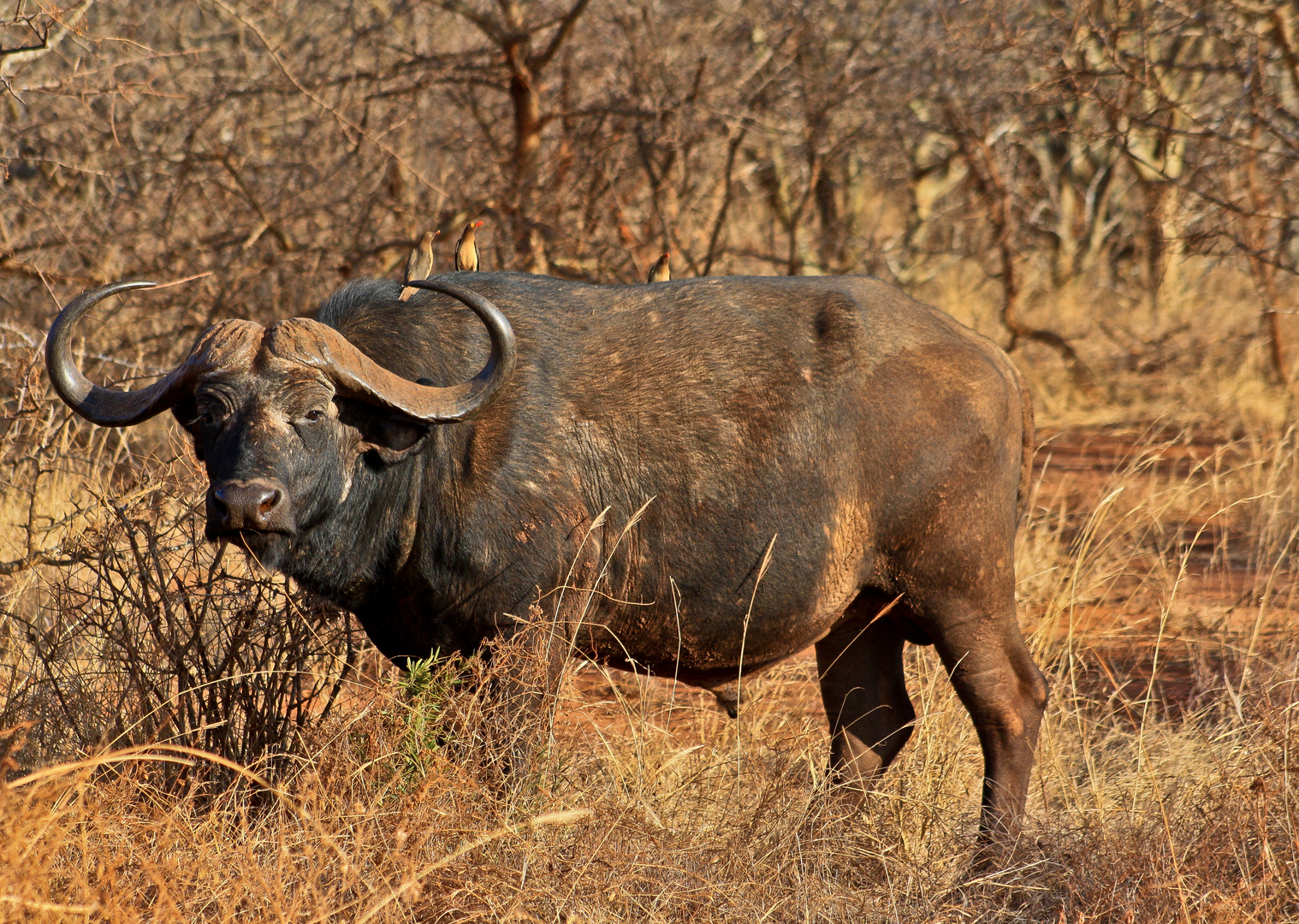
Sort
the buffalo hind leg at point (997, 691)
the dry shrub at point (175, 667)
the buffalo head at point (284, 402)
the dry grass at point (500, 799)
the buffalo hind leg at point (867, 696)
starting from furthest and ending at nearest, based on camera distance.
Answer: the buffalo hind leg at point (867, 696) < the buffalo hind leg at point (997, 691) < the dry shrub at point (175, 667) < the buffalo head at point (284, 402) < the dry grass at point (500, 799)

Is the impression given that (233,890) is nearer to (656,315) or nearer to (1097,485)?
(656,315)

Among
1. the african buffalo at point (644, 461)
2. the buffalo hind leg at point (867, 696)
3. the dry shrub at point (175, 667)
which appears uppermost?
the african buffalo at point (644, 461)

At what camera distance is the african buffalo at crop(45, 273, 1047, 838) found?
3281 mm

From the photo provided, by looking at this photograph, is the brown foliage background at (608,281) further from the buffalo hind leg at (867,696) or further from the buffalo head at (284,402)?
the buffalo head at (284,402)

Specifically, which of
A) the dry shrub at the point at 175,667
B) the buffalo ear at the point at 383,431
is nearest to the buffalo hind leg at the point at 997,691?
the buffalo ear at the point at 383,431

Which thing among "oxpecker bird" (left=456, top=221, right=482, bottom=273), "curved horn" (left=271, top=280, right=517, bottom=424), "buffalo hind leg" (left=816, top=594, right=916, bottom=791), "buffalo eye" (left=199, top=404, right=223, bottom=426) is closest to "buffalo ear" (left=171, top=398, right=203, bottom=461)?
"buffalo eye" (left=199, top=404, right=223, bottom=426)

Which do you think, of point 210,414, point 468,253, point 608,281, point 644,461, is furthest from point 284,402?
point 608,281

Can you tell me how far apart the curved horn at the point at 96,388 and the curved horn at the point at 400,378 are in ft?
1.03

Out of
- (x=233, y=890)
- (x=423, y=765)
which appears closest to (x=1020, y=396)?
(x=423, y=765)

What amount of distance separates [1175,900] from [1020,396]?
1.60 m

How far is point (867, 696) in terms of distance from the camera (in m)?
4.29

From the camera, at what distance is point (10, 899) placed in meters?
2.43

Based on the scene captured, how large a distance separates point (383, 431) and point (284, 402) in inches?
11.6

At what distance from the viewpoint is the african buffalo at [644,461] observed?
129 inches
